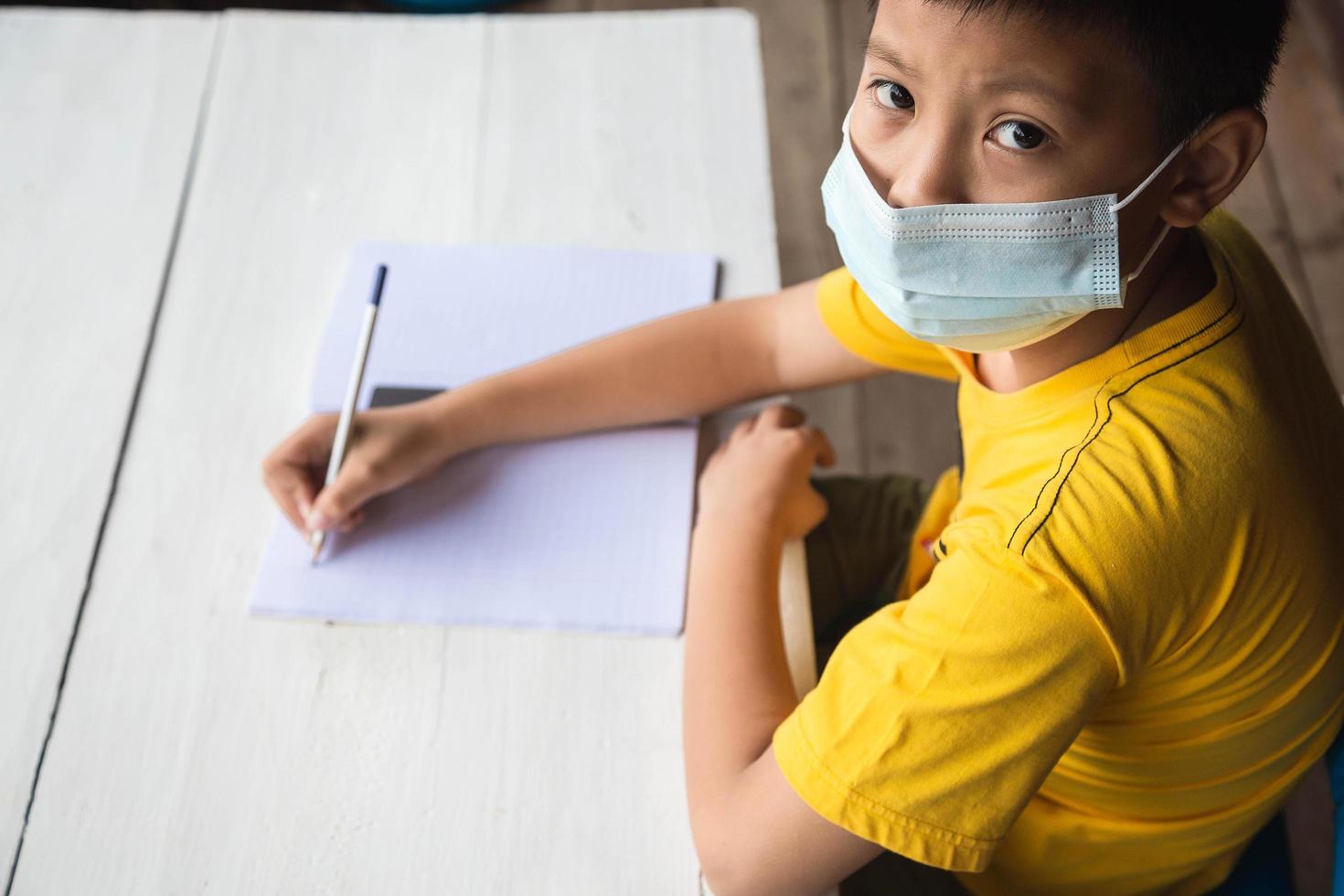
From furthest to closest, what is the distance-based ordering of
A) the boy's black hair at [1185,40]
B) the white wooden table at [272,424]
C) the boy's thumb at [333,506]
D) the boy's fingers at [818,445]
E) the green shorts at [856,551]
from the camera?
the green shorts at [856,551] < the boy's fingers at [818,445] < the boy's thumb at [333,506] < the white wooden table at [272,424] < the boy's black hair at [1185,40]

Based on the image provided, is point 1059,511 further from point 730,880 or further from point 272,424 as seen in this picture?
point 272,424

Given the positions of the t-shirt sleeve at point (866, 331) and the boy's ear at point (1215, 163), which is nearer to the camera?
the boy's ear at point (1215, 163)

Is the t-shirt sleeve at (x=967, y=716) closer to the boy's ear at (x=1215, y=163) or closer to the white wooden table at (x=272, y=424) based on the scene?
A: the white wooden table at (x=272, y=424)

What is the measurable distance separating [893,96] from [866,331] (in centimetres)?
27

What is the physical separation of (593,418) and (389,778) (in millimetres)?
321

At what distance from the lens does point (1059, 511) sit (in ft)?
2.20

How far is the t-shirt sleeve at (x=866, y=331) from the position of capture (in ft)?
3.13

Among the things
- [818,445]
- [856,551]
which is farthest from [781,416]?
[856,551]

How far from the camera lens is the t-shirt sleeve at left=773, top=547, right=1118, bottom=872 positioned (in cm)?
65

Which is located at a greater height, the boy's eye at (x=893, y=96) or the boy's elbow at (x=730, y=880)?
the boy's eye at (x=893, y=96)

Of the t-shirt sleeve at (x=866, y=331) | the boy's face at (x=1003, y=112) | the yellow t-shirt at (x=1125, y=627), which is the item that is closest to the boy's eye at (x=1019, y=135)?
the boy's face at (x=1003, y=112)

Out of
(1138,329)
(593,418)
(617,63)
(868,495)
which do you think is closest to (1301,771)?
(1138,329)

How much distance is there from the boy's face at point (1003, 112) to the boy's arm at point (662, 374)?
0.27 metres

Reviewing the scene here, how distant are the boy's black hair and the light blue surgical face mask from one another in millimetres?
33
